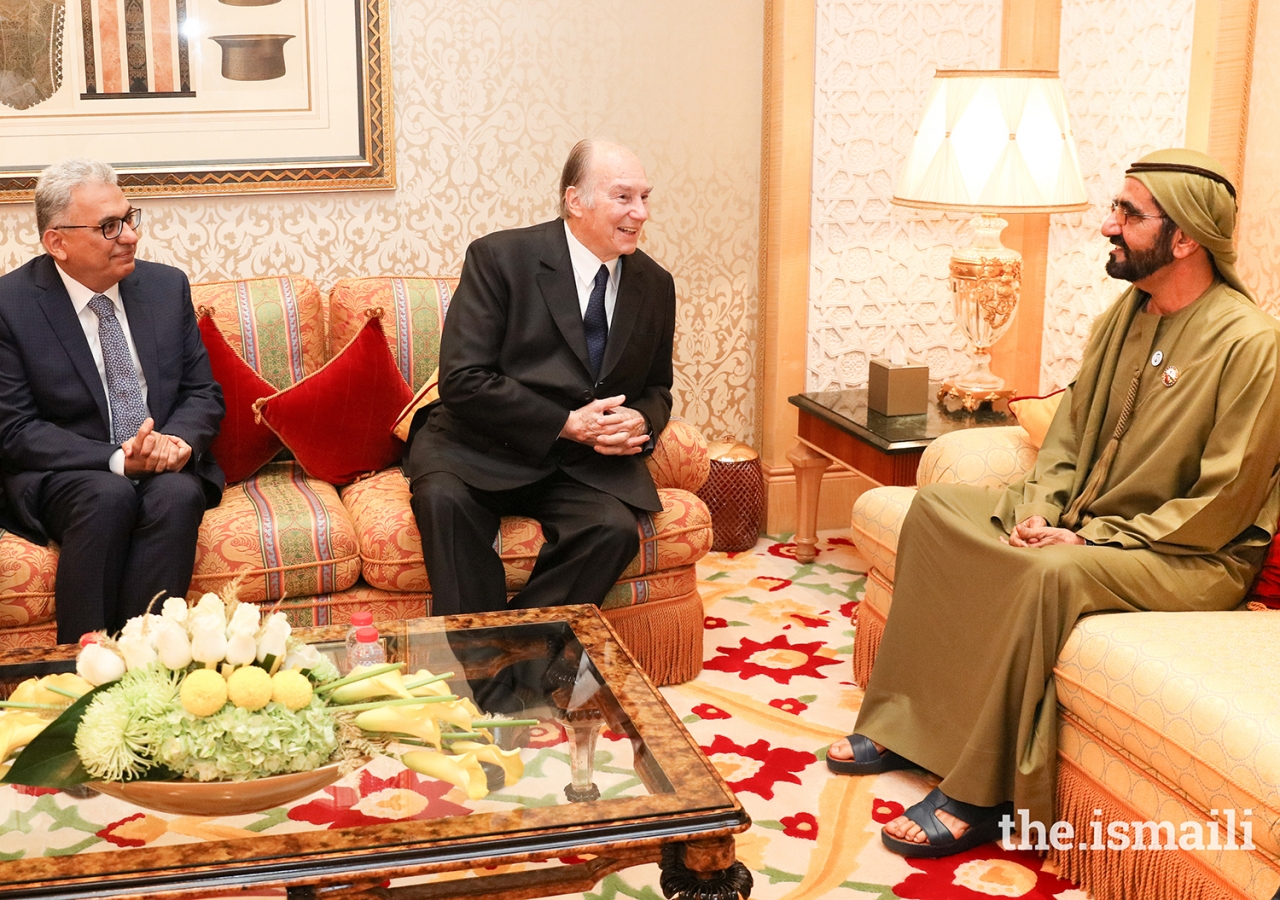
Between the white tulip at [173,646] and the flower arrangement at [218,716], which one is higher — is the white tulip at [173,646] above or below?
above

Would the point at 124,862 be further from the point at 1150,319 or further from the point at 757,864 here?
the point at 1150,319

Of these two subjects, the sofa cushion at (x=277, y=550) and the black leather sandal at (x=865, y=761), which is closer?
the black leather sandal at (x=865, y=761)

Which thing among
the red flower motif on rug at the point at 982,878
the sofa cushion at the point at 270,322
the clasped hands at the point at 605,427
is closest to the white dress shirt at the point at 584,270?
the clasped hands at the point at 605,427

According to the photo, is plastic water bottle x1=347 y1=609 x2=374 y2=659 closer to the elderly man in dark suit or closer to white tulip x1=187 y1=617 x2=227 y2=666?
A: white tulip x1=187 y1=617 x2=227 y2=666

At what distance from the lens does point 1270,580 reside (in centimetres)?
292

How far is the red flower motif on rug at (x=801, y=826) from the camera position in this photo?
288 cm

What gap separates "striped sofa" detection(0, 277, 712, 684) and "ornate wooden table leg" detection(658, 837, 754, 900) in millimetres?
1532

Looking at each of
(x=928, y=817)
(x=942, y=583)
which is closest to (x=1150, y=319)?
(x=942, y=583)

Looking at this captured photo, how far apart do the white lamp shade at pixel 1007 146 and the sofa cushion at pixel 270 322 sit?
2.00 metres

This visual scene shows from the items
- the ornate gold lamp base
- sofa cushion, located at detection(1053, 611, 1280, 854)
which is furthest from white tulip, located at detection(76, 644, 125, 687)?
the ornate gold lamp base

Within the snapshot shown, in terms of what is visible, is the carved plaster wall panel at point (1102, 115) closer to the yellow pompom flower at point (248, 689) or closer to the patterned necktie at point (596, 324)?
the patterned necktie at point (596, 324)

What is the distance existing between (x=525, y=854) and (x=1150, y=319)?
6.71 feet

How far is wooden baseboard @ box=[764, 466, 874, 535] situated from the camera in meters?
4.99

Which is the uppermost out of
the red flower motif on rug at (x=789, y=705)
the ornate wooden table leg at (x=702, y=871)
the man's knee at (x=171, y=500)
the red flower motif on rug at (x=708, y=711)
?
the man's knee at (x=171, y=500)
